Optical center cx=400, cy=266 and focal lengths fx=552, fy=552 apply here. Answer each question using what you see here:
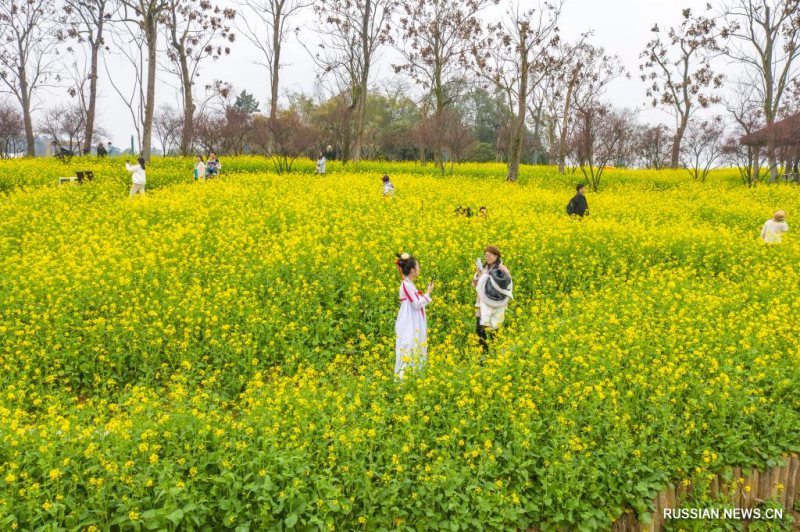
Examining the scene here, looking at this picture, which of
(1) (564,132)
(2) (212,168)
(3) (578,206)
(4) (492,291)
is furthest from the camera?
(1) (564,132)

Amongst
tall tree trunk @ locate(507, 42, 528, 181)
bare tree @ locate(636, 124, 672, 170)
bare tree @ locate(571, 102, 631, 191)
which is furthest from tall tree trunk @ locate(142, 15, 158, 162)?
bare tree @ locate(636, 124, 672, 170)

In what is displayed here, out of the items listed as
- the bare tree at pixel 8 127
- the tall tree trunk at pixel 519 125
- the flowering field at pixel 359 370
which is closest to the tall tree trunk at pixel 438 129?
the tall tree trunk at pixel 519 125

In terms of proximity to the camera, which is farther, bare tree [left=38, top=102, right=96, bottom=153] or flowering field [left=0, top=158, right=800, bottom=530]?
bare tree [left=38, top=102, right=96, bottom=153]

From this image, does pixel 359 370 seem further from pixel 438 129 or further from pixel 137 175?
pixel 438 129

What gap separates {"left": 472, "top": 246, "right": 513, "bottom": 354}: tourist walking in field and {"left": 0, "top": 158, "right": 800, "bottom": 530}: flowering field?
0.57 metres

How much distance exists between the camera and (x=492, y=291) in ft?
25.4

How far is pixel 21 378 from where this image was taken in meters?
7.03

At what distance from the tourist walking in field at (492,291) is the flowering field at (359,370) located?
0.57 meters

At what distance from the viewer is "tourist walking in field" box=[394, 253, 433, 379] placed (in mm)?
7000

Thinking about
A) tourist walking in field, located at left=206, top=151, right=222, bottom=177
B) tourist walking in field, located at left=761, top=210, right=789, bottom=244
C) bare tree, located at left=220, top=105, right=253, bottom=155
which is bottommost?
tourist walking in field, located at left=761, top=210, right=789, bottom=244

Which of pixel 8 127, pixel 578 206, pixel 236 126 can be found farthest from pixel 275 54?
pixel 8 127

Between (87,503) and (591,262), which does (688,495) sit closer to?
(87,503)

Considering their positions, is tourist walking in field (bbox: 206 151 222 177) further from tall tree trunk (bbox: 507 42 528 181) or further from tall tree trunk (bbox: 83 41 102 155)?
tall tree trunk (bbox: 507 42 528 181)

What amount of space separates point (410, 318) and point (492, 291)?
136 cm
